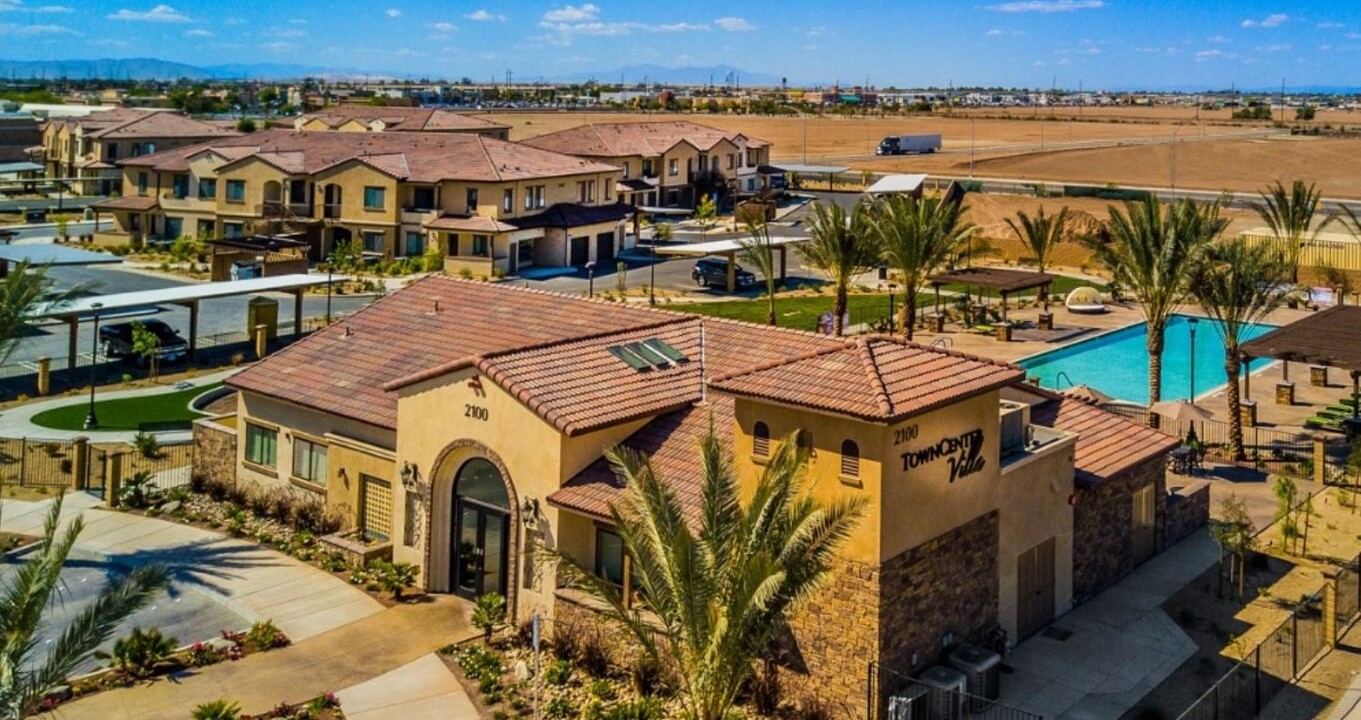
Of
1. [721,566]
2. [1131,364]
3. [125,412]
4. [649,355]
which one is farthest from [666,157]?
[721,566]

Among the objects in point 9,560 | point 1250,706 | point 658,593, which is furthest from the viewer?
point 9,560

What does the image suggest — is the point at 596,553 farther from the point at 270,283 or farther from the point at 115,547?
the point at 270,283

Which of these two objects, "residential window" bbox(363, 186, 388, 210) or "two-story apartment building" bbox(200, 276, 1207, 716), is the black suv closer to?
"residential window" bbox(363, 186, 388, 210)

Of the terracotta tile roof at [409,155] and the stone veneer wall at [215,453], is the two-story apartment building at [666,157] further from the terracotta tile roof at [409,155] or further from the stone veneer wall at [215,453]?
the stone veneer wall at [215,453]

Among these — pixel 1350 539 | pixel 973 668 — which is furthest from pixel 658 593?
pixel 1350 539

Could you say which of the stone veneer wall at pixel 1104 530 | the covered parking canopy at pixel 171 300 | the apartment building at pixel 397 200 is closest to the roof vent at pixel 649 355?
the stone veneer wall at pixel 1104 530

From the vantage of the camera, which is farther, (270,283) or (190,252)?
(190,252)

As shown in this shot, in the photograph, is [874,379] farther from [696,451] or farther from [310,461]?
[310,461]
